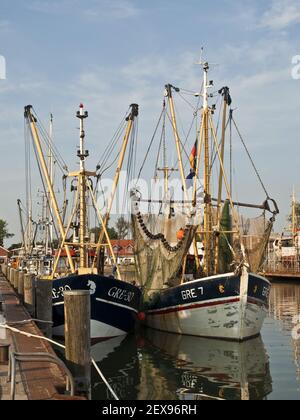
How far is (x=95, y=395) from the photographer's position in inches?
529

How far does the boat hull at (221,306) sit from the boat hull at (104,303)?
2039 mm

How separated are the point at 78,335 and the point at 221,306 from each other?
11.8m

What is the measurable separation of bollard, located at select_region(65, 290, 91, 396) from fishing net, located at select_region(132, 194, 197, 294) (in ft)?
40.7

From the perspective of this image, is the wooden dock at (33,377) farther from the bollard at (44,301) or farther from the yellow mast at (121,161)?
the yellow mast at (121,161)

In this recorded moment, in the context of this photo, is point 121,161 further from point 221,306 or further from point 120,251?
point 120,251

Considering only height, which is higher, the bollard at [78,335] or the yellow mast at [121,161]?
the yellow mast at [121,161]

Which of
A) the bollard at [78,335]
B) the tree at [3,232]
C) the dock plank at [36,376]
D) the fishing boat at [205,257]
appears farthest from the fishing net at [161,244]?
the tree at [3,232]

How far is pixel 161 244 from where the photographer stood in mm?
24469

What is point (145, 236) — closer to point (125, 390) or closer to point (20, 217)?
point (125, 390)

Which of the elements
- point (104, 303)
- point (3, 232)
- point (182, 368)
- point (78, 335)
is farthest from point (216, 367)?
point (3, 232)

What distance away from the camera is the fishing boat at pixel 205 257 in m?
21.2

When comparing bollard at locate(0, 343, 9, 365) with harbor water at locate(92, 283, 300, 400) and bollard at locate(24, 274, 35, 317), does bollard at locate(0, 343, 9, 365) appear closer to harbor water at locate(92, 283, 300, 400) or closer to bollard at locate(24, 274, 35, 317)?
harbor water at locate(92, 283, 300, 400)

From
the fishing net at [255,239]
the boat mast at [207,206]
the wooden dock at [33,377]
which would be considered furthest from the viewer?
the boat mast at [207,206]
